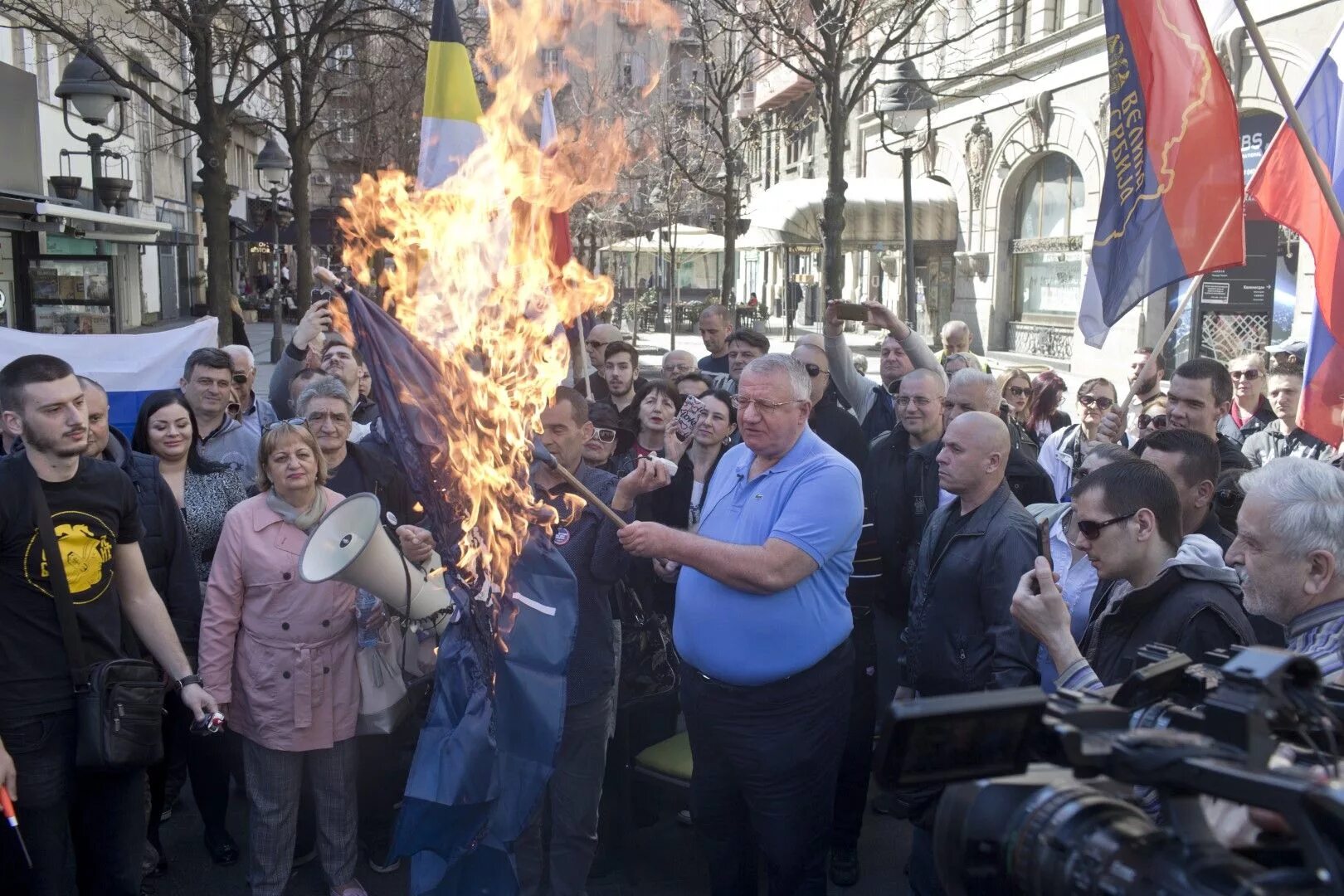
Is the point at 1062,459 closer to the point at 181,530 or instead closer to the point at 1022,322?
the point at 181,530

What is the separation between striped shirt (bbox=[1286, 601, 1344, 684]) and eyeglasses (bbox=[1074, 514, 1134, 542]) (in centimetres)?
58

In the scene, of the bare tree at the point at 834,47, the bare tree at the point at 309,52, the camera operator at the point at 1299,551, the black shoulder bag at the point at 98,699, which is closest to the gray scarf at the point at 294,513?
→ the black shoulder bag at the point at 98,699

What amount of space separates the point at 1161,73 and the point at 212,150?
9711mm

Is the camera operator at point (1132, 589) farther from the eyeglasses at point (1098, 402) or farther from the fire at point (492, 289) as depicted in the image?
the eyeglasses at point (1098, 402)

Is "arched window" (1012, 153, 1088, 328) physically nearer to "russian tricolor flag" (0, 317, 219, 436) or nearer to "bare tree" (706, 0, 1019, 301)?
"bare tree" (706, 0, 1019, 301)

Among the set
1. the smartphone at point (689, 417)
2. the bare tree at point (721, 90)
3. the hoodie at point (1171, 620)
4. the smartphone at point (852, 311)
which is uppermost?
the bare tree at point (721, 90)

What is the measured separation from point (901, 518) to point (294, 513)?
2.71 m

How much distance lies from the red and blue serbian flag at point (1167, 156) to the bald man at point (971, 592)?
2.26m

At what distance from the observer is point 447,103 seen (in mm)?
6914

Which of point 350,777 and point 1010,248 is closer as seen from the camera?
point 350,777

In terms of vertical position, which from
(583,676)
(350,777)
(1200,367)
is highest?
(1200,367)

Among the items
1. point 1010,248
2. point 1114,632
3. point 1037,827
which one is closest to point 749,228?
point 1010,248

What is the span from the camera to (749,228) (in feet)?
86.5

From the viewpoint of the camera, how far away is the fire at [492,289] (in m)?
3.67
